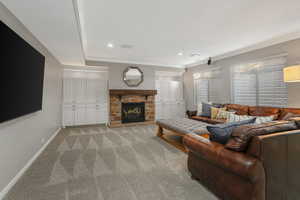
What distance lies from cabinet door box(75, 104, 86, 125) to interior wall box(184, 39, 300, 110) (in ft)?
14.9

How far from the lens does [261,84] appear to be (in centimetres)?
383

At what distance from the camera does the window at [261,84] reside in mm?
3428

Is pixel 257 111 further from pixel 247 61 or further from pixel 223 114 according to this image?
pixel 247 61

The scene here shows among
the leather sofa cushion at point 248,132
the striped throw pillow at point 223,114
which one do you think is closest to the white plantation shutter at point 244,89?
the striped throw pillow at point 223,114

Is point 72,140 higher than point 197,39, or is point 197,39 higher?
point 197,39

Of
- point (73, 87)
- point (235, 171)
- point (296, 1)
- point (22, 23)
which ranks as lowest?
point (235, 171)

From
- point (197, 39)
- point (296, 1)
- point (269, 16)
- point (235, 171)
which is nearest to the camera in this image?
point (235, 171)

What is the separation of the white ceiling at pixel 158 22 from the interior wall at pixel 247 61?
275mm

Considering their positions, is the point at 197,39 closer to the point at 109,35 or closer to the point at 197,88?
the point at 109,35

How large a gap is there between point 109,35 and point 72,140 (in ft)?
9.28

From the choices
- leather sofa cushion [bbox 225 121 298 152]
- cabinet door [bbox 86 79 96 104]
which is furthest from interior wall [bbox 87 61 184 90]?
leather sofa cushion [bbox 225 121 298 152]

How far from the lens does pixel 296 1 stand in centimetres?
209

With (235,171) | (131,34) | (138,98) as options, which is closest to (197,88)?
(138,98)

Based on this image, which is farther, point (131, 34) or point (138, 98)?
point (138, 98)
